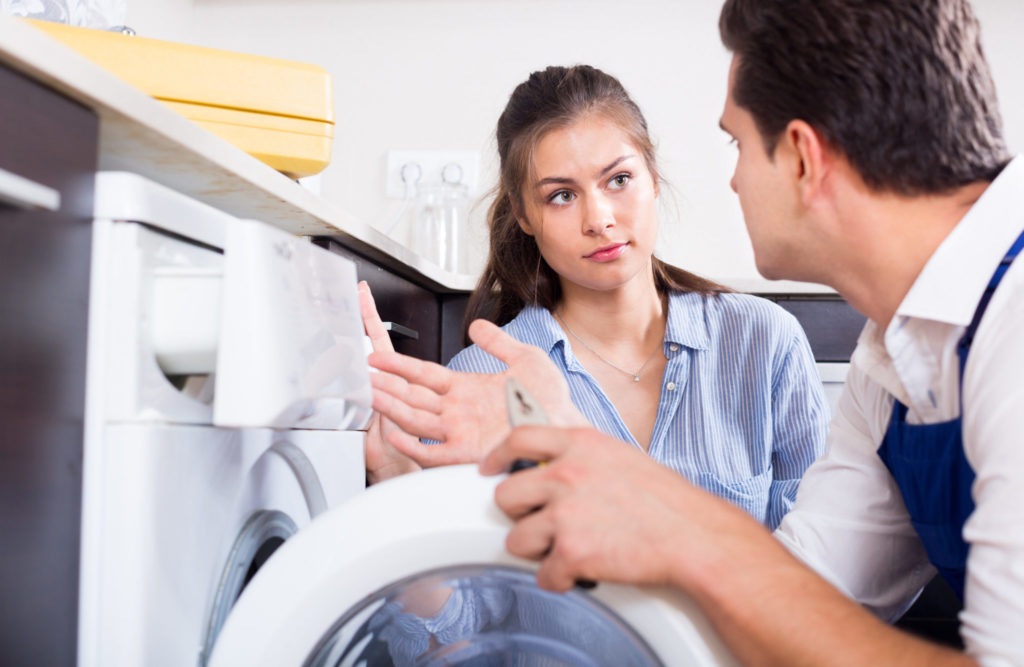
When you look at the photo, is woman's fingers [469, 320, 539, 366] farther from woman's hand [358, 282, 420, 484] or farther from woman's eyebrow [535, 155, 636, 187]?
woman's eyebrow [535, 155, 636, 187]

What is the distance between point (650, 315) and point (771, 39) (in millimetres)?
858

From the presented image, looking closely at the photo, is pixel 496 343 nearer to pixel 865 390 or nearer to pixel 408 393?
pixel 408 393

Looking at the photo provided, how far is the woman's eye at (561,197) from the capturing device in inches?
57.6

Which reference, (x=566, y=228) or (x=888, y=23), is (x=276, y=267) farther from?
(x=566, y=228)

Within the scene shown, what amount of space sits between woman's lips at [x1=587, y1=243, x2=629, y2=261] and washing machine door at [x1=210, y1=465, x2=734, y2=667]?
816 mm

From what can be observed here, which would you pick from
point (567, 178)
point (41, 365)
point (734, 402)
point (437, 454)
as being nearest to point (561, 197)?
point (567, 178)

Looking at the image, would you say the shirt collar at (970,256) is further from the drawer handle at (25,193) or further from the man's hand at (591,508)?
the drawer handle at (25,193)

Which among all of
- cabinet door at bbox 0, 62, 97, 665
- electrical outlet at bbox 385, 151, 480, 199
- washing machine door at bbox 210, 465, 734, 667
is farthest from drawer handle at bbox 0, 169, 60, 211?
electrical outlet at bbox 385, 151, 480, 199

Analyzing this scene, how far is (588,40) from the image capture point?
248 centimetres

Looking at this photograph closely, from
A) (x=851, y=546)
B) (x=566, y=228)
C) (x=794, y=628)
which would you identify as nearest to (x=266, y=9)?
(x=566, y=228)

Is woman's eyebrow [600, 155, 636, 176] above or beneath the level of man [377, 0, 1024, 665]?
above

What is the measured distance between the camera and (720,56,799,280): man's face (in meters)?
0.79

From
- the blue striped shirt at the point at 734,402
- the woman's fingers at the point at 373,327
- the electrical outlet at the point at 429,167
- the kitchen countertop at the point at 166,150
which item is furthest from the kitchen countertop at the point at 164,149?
the electrical outlet at the point at 429,167

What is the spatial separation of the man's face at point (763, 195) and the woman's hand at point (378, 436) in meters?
0.47
